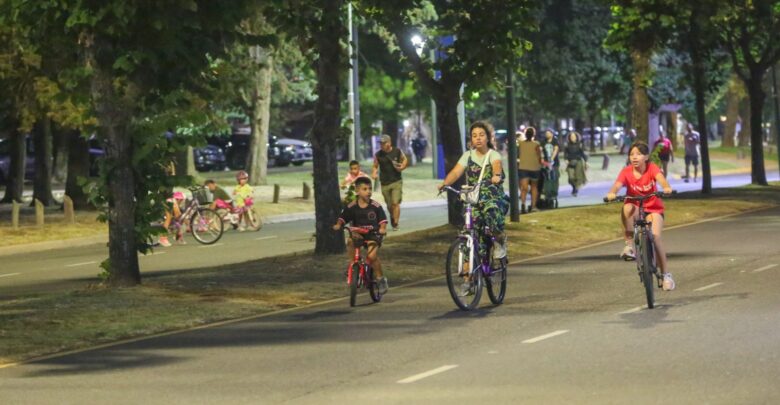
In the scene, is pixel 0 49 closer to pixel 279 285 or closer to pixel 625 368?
pixel 279 285

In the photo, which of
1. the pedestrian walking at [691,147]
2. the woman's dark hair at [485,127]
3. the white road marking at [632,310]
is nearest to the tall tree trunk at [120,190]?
the woman's dark hair at [485,127]

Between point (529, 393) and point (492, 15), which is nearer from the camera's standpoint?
point (529, 393)

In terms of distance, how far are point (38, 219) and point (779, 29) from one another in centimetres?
1859

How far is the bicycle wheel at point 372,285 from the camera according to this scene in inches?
679

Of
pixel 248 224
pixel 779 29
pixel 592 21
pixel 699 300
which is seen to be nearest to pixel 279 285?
pixel 699 300

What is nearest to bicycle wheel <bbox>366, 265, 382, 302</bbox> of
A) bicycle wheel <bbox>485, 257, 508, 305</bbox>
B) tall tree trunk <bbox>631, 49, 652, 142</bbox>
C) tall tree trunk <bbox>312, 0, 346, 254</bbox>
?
bicycle wheel <bbox>485, 257, 508, 305</bbox>

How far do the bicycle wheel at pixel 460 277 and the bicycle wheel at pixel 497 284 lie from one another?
0.33 meters

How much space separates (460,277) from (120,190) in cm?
518

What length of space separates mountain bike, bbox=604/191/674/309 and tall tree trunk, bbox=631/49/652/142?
20546 millimetres

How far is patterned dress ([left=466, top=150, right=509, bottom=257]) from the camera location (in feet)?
53.3

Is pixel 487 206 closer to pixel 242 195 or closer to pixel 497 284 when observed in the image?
pixel 497 284

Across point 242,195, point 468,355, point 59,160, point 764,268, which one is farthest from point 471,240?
point 59,160

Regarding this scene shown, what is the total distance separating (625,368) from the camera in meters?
11.7

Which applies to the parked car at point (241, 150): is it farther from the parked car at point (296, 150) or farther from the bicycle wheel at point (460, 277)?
the bicycle wheel at point (460, 277)
